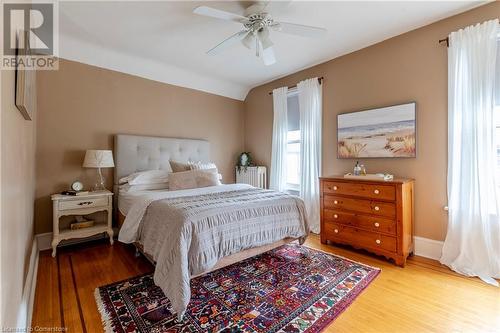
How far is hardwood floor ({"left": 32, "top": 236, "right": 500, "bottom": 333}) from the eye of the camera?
168 cm

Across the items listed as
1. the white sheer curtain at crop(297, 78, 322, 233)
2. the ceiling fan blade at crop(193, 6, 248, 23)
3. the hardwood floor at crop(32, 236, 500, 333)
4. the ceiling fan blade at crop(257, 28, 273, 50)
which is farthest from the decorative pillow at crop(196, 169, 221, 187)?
the ceiling fan blade at crop(193, 6, 248, 23)

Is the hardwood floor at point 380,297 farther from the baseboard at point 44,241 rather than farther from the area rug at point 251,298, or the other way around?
the baseboard at point 44,241

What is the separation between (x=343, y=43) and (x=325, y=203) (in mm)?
2119

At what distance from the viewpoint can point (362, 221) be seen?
2848 mm

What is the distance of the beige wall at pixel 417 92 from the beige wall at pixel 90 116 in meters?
2.50

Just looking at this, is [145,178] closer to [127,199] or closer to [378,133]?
[127,199]

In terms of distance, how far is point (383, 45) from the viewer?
308 centimetres

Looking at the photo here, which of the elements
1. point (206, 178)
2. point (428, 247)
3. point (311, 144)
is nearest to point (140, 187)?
point (206, 178)

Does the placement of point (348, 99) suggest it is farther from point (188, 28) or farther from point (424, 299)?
point (424, 299)

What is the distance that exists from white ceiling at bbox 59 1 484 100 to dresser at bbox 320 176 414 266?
1776 mm

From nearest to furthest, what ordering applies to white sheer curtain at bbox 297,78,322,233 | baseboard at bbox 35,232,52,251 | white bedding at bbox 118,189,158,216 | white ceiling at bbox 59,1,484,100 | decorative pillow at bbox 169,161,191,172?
white ceiling at bbox 59,1,484,100
white bedding at bbox 118,189,158,216
baseboard at bbox 35,232,52,251
decorative pillow at bbox 169,161,191,172
white sheer curtain at bbox 297,78,322,233

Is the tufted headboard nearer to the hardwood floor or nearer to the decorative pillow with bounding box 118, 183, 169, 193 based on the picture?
the decorative pillow with bounding box 118, 183, 169, 193

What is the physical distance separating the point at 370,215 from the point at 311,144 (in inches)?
58.0

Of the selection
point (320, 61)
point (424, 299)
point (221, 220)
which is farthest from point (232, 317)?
point (320, 61)
